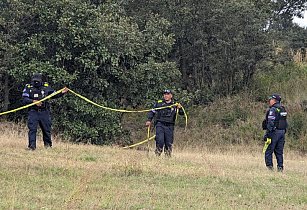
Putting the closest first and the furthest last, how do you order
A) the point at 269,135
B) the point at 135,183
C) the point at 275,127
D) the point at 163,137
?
1. the point at 135,183
2. the point at 275,127
3. the point at 269,135
4. the point at 163,137

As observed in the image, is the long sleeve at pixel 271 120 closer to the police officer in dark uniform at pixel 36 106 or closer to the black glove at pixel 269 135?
the black glove at pixel 269 135

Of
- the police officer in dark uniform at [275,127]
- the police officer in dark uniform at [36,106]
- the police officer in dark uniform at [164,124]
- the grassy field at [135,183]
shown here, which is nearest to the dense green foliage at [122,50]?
the police officer in dark uniform at [36,106]

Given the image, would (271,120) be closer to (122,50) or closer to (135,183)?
(135,183)

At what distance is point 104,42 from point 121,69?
1.51m

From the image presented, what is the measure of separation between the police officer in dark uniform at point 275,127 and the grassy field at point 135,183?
1.50 ft

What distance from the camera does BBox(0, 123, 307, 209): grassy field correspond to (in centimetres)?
676

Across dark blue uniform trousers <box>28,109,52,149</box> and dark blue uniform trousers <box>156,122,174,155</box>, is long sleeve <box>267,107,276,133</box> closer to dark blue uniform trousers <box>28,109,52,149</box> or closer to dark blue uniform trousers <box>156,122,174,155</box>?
dark blue uniform trousers <box>156,122,174,155</box>

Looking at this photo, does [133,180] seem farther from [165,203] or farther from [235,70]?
[235,70]

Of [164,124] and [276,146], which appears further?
[164,124]

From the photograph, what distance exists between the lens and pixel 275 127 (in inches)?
437

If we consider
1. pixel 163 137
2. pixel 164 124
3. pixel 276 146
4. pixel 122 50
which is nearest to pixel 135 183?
pixel 163 137

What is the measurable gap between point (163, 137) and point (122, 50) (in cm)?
721

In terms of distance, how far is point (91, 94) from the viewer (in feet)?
62.2

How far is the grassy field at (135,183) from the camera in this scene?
6.76m
